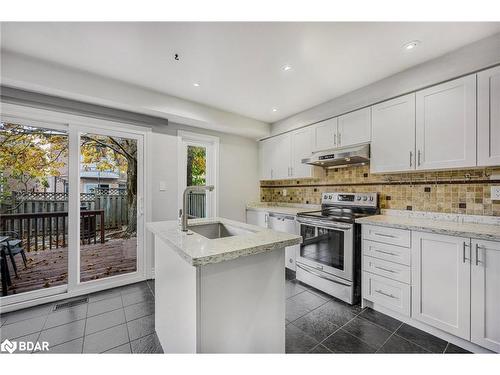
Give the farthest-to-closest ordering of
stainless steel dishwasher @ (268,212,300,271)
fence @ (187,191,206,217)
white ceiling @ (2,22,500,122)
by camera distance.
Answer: fence @ (187,191,206,217) < stainless steel dishwasher @ (268,212,300,271) < white ceiling @ (2,22,500,122)

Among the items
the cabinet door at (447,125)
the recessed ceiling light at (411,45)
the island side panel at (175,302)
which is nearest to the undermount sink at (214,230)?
the island side panel at (175,302)

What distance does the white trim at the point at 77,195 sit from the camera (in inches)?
87.3

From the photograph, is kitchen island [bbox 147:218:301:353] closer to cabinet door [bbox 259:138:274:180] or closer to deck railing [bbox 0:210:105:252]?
deck railing [bbox 0:210:105:252]

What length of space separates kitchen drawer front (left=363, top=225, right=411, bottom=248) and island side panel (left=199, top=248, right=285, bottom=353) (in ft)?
4.20

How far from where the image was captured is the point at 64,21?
1.52 m

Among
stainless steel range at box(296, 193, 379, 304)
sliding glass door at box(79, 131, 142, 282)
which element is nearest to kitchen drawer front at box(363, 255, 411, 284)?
stainless steel range at box(296, 193, 379, 304)

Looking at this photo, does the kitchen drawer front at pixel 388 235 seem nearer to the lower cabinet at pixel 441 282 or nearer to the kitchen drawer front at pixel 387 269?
the lower cabinet at pixel 441 282

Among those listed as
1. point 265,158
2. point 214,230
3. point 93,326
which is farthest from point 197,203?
point 93,326

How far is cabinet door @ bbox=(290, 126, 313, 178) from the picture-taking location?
126 inches

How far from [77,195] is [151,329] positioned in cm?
175

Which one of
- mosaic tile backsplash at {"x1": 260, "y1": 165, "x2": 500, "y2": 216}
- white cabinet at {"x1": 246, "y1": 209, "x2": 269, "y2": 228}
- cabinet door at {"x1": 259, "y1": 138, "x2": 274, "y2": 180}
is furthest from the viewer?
cabinet door at {"x1": 259, "y1": 138, "x2": 274, "y2": 180}

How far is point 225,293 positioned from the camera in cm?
110

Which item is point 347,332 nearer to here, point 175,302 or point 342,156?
point 175,302

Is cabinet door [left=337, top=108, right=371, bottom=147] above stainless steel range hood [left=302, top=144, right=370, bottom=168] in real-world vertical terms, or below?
above
